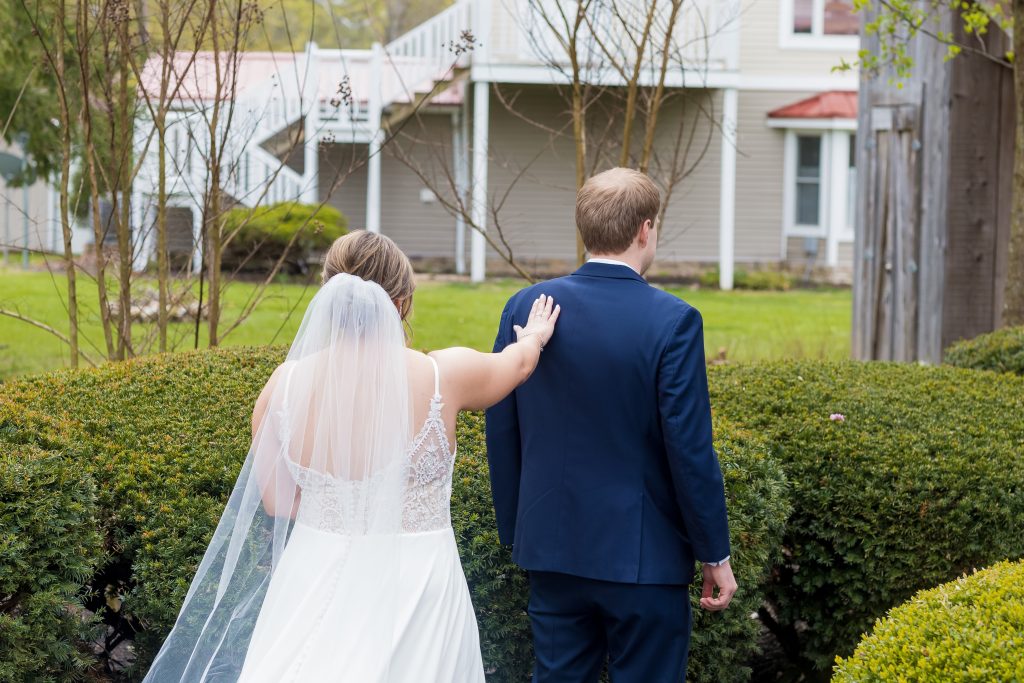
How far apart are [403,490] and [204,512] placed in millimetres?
1191

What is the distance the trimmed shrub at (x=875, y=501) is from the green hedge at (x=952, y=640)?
41.3 inches

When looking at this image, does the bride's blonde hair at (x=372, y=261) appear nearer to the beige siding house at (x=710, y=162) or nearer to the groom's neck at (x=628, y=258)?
the groom's neck at (x=628, y=258)

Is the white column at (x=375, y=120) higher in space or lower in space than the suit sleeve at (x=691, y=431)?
higher

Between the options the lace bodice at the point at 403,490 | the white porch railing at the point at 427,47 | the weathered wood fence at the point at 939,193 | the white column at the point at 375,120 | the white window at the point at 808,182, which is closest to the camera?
the lace bodice at the point at 403,490

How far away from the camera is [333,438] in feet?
9.57

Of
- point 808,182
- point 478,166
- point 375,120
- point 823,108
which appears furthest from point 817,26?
point 375,120

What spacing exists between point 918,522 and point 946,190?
5.53m

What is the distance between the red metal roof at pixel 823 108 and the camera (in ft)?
67.6

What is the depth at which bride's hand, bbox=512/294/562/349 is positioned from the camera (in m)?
3.01

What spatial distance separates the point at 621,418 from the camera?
300cm

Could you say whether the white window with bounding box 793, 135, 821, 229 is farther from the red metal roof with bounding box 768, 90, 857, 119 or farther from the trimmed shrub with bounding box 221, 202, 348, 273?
the trimmed shrub with bounding box 221, 202, 348, 273

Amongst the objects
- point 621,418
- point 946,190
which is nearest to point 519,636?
point 621,418

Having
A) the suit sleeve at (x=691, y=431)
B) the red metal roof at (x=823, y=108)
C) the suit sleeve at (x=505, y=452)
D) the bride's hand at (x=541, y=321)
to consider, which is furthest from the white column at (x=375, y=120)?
the suit sleeve at (x=691, y=431)

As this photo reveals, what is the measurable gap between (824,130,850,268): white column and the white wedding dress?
1924 centimetres
